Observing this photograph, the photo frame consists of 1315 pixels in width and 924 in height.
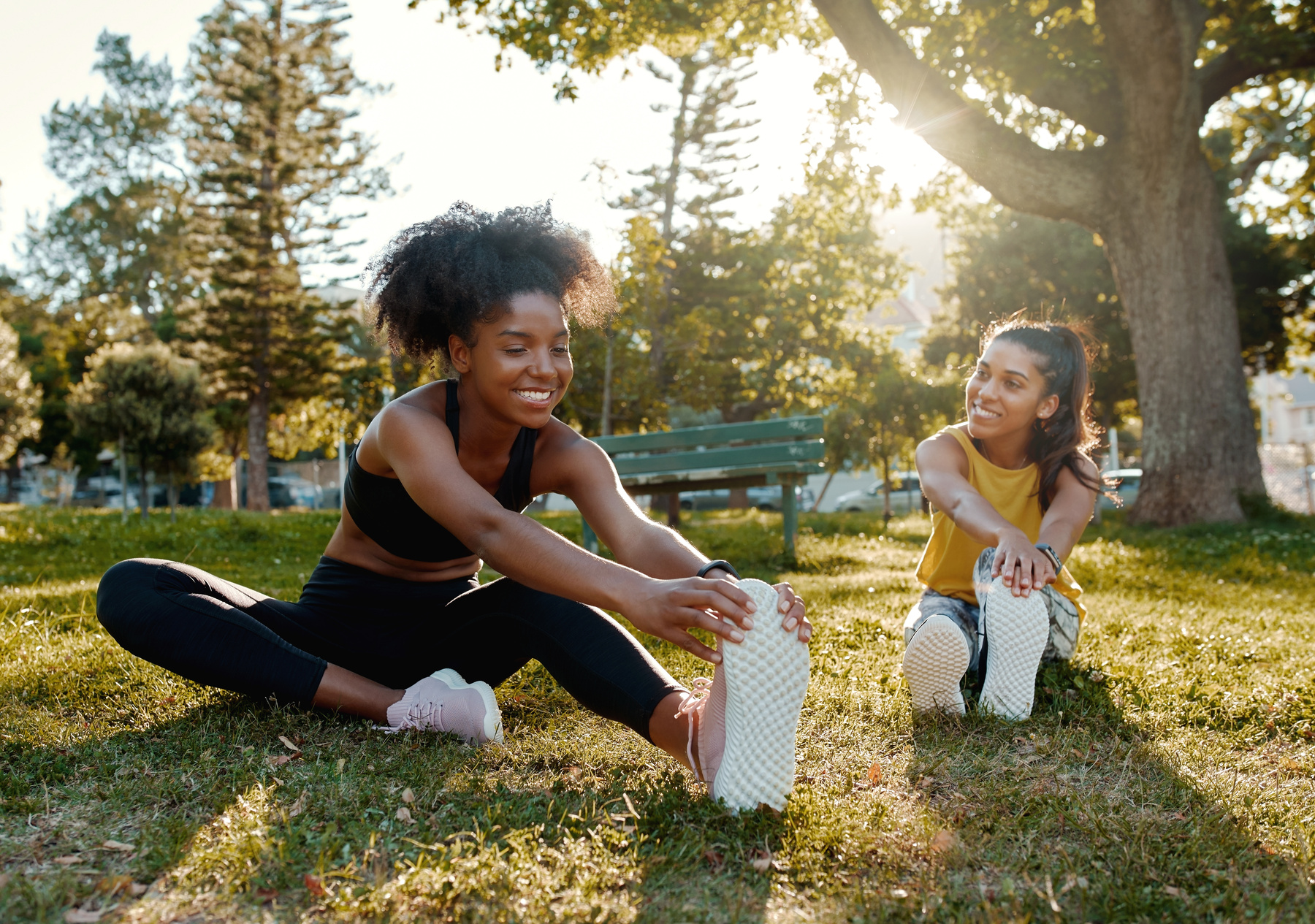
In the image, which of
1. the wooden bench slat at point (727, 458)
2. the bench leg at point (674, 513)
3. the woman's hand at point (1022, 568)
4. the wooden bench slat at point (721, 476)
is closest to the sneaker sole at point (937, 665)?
the woman's hand at point (1022, 568)

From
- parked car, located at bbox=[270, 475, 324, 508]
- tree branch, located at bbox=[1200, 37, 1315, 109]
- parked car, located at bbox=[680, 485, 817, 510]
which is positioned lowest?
parked car, located at bbox=[680, 485, 817, 510]

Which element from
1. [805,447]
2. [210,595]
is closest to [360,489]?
[210,595]

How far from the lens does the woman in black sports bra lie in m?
2.35

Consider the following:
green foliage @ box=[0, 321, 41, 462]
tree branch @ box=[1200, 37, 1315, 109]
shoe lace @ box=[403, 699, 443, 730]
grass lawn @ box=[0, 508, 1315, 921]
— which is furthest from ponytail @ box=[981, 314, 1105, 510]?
green foliage @ box=[0, 321, 41, 462]

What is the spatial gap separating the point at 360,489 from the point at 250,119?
25.8m

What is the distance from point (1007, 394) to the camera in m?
3.53

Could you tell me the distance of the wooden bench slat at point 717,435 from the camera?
732cm

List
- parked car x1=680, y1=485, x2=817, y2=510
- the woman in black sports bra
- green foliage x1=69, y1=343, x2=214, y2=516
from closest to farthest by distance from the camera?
the woman in black sports bra
green foliage x1=69, y1=343, x2=214, y2=516
parked car x1=680, y1=485, x2=817, y2=510

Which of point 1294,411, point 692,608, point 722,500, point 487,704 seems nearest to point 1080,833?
point 692,608

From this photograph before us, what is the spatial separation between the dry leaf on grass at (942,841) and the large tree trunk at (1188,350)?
359 inches

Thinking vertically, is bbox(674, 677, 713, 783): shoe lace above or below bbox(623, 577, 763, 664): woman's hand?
below

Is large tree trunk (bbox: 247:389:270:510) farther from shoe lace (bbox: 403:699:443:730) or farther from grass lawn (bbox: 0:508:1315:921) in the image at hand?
shoe lace (bbox: 403:699:443:730)

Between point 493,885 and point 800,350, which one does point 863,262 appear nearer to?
point 800,350

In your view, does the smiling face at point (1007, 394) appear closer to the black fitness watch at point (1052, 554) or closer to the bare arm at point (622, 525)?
the black fitness watch at point (1052, 554)
